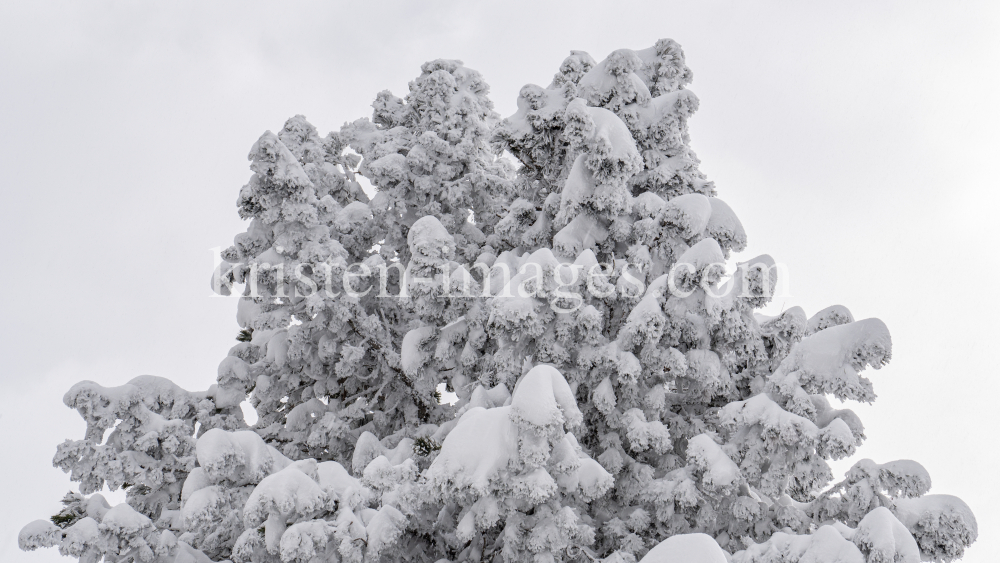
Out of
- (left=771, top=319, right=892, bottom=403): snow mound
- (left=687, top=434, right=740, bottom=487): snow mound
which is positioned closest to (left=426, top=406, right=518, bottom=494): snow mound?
(left=687, top=434, right=740, bottom=487): snow mound

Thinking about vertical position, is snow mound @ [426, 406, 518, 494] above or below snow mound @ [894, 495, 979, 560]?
above

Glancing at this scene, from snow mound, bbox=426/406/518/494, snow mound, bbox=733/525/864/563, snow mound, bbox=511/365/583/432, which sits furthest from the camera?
snow mound, bbox=426/406/518/494

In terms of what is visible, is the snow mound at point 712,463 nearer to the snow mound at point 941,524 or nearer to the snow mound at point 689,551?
the snow mound at point 941,524

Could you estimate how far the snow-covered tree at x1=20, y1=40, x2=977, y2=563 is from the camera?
7160 millimetres

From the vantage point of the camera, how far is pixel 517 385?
25.2ft

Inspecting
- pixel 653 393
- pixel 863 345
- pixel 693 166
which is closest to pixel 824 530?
pixel 863 345

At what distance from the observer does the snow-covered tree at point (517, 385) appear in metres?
7.16

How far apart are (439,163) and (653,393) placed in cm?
558

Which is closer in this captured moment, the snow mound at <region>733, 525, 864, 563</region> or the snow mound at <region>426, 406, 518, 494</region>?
the snow mound at <region>733, 525, 864, 563</region>

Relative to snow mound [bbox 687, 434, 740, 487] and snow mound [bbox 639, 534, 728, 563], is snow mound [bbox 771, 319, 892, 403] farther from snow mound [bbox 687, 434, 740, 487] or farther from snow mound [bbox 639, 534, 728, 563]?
snow mound [bbox 639, 534, 728, 563]

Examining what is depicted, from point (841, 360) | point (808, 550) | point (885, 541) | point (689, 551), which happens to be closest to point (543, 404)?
point (689, 551)

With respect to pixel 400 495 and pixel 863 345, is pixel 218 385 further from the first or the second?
pixel 863 345

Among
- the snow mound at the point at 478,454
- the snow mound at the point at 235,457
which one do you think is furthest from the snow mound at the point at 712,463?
the snow mound at the point at 235,457

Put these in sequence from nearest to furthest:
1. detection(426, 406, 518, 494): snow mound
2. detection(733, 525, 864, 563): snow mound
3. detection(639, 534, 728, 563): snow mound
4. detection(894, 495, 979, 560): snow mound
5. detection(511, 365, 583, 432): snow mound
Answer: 1. detection(639, 534, 728, 563): snow mound
2. detection(733, 525, 864, 563): snow mound
3. detection(511, 365, 583, 432): snow mound
4. detection(426, 406, 518, 494): snow mound
5. detection(894, 495, 979, 560): snow mound
